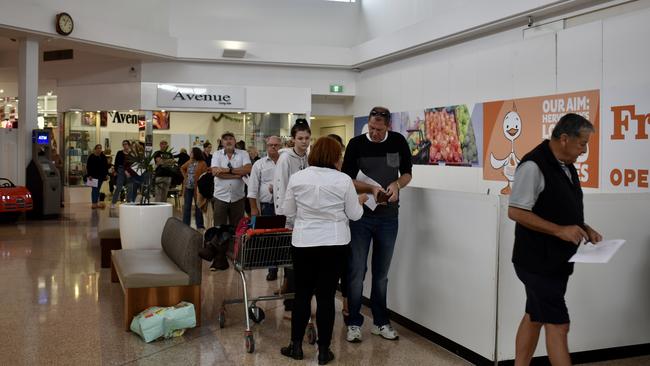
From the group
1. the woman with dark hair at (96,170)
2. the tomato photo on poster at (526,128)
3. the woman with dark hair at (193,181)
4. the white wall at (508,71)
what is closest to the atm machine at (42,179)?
the woman with dark hair at (96,170)

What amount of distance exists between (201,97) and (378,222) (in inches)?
439

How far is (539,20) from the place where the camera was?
9641mm

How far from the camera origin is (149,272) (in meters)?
4.92

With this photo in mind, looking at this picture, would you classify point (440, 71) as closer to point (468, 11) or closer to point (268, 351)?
point (468, 11)

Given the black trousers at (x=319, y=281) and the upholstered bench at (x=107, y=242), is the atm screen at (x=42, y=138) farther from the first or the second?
the black trousers at (x=319, y=281)

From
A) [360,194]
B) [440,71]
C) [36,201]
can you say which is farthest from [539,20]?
[36,201]

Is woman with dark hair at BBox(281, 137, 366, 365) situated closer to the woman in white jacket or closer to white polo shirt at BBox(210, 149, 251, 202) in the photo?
the woman in white jacket

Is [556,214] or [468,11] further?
[468,11]

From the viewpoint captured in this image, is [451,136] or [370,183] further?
[451,136]

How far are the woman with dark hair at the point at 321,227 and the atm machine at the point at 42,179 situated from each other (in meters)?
10.2

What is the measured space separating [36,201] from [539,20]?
34.3 ft

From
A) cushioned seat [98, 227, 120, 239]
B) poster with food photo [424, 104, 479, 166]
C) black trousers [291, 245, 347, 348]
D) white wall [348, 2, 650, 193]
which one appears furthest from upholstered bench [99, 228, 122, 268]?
poster with food photo [424, 104, 479, 166]

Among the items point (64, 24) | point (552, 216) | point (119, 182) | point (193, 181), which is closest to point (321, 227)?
point (552, 216)

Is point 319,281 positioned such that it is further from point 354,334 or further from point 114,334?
point 114,334
